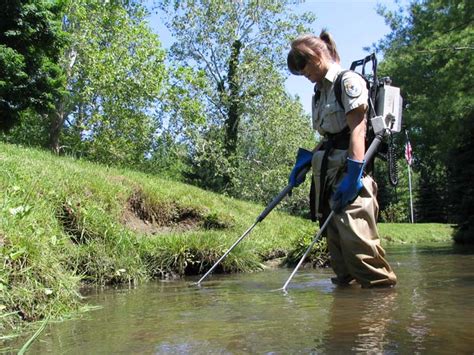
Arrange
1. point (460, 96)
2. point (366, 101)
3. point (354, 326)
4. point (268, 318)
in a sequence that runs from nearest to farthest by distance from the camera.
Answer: point (354, 326) → point (268, 318) → point (366, 101) → point (460, 96)

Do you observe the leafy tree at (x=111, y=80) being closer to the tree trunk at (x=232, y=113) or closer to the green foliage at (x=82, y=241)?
the tree trunk at (x=232, y=113)

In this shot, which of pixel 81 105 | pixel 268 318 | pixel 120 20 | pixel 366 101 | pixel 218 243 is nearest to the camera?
pixel 268 318

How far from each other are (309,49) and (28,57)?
56.4 feet

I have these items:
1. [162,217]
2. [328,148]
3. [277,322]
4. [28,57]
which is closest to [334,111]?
[328,148]

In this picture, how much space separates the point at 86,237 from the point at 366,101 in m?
3.16

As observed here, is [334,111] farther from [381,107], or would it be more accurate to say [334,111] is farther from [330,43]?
[330,43]

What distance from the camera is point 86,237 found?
562cm

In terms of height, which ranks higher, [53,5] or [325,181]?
[53,5]

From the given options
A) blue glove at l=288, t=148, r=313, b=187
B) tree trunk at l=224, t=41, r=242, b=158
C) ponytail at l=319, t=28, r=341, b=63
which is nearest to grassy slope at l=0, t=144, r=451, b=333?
blue glove at l=288, t=148, r=313, b=187

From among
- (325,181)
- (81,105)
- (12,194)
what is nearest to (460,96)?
(325,181)

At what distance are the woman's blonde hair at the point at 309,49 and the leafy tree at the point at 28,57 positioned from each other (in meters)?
14.9

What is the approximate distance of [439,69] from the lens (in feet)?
54.2

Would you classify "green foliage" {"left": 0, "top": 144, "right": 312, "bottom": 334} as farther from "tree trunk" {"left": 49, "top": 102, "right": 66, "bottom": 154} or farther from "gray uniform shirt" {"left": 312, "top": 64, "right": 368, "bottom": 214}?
"tree trunk" {"left": 49, "top": 102, "right": 66, "bottom": 154}

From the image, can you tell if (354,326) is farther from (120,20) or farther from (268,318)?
(120,20)
